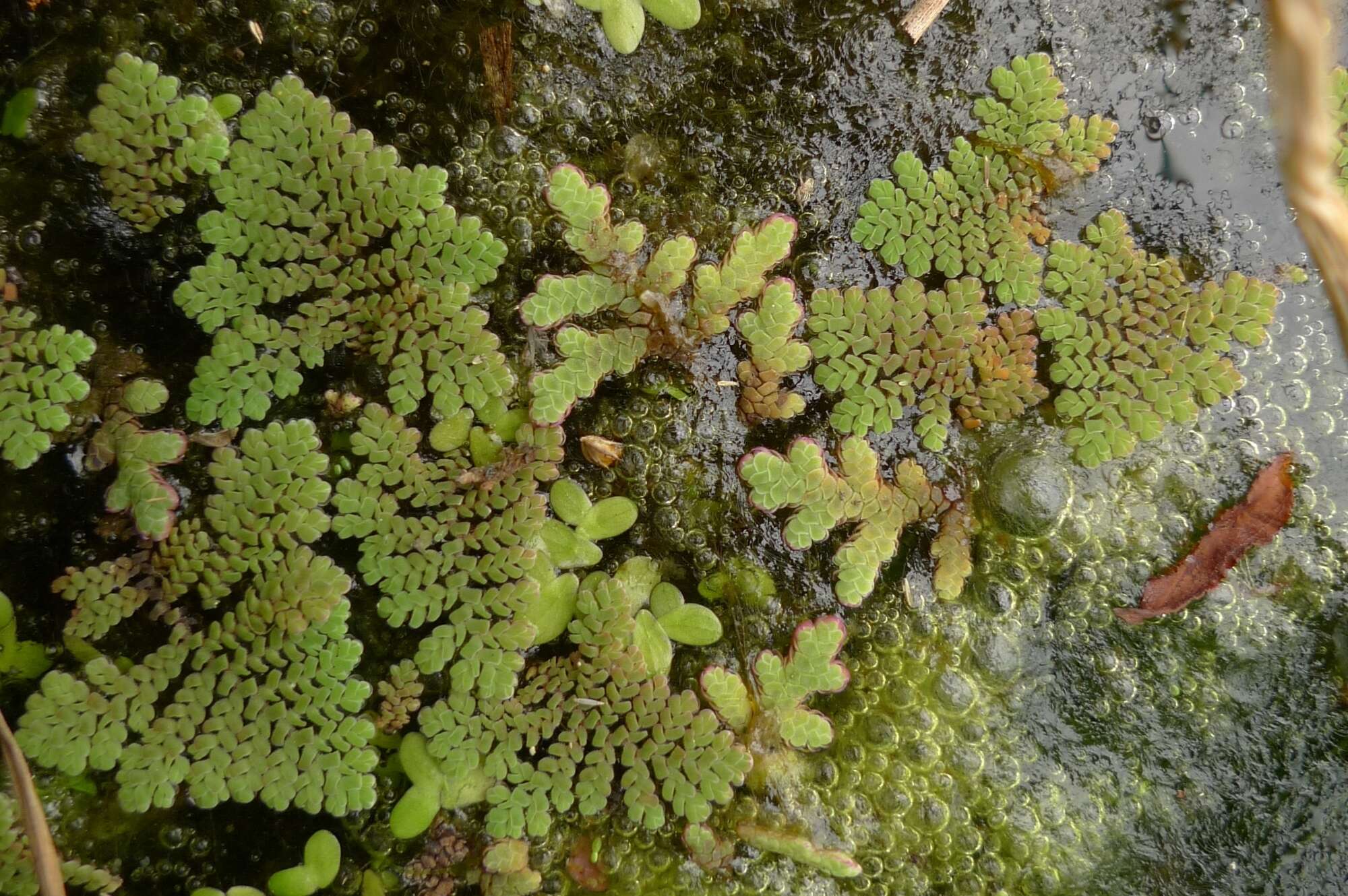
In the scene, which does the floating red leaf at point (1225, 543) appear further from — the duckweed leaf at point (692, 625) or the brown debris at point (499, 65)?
the brown debris at point (499, 65)

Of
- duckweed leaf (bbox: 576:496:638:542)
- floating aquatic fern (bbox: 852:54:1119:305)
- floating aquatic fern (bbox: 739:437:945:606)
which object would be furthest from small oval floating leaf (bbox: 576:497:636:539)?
floating aquatic fern (bbox: 852:54:1119:305)

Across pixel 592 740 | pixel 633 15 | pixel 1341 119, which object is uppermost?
pixel 1341 119

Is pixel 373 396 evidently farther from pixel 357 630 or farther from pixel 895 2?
pixel 895 2

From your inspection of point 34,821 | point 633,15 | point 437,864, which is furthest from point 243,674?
point 633,15

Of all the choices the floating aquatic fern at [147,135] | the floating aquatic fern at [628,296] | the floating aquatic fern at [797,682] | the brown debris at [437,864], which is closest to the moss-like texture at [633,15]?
the floating aquatic fern at [628,296]

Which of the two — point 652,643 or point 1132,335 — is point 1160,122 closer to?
point 1132,335

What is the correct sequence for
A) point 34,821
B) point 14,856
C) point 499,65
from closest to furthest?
point 34,821 → point 14,856 → point 499,65
